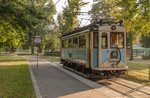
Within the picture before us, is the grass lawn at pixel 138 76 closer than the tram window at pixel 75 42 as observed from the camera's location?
Yes

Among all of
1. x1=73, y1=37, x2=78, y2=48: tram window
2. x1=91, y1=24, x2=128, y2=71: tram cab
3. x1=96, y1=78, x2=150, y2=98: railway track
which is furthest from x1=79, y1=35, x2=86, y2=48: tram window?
x1=96, y1=78, x2=150, y2=98: railway track

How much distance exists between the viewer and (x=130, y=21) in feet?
87.8

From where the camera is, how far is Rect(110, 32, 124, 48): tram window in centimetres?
2177

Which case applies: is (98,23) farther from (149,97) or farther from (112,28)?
(149,97)

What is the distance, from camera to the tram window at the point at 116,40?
21766 millimetres

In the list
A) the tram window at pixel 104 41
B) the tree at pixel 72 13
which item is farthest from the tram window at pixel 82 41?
the tree at pixel 72 13

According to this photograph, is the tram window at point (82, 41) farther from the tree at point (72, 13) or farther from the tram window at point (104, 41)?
the tree at point (72, 13)

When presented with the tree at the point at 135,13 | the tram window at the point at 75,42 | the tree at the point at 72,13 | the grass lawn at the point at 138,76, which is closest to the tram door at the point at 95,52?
the grass lawn at the point at 138,76

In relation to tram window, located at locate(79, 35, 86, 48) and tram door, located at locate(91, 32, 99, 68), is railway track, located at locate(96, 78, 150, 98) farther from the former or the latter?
tram window, located at locate(79, 35, 86, 48)

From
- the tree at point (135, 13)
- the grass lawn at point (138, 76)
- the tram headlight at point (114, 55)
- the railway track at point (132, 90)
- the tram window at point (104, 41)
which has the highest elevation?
the tree at point (135, 13)

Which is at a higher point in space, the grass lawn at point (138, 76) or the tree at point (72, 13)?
the tree at point (72, 13)

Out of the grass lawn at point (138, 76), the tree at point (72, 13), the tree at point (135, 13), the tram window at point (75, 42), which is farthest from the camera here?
the tree at point (72, 13)

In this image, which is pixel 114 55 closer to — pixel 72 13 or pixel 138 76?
pixel 138 76

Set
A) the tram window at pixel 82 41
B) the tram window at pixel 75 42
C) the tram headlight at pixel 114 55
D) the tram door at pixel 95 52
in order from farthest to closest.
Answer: the tram window at pixel 75 42 → the tram window at pixel 82 41 → the tram door at pixel 95 52 → the tram headlight at pixel 114 55
